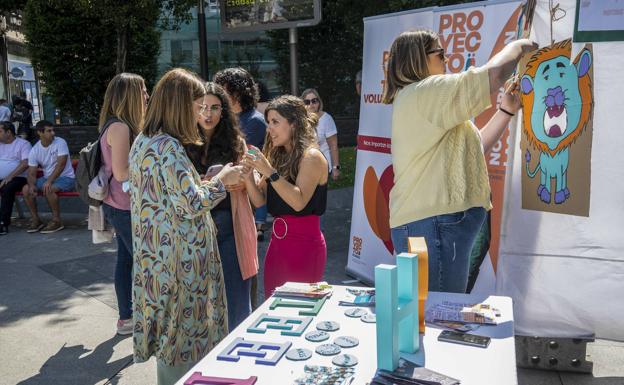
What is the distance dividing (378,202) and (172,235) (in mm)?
2575

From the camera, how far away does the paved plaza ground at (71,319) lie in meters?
3.56

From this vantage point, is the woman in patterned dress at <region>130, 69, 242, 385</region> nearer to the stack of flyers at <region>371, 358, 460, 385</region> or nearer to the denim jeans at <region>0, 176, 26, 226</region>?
the stack of flyers at <region>371, 358, 460, 385</region>

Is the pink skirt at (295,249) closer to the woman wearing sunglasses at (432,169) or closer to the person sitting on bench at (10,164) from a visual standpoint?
the woman wearing sunglasses at (432,169)

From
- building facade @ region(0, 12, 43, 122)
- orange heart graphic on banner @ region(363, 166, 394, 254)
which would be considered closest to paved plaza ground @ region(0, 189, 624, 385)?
orange heart graphic on banner @ region(363, 166, 394, 254)

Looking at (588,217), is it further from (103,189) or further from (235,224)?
(103,189)

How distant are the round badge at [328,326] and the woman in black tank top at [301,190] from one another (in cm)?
103

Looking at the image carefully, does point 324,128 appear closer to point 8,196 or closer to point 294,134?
point 294,134

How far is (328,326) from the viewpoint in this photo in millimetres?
2035

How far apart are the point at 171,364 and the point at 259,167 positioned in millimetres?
969

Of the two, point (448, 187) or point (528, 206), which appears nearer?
point (448, 187)

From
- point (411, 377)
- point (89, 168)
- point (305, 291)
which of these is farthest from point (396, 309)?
point (89, 168)

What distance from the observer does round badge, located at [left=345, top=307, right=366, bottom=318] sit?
7.02 feet

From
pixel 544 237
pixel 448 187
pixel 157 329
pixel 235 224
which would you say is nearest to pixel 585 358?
pixel 544 237

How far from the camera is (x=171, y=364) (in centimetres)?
265
